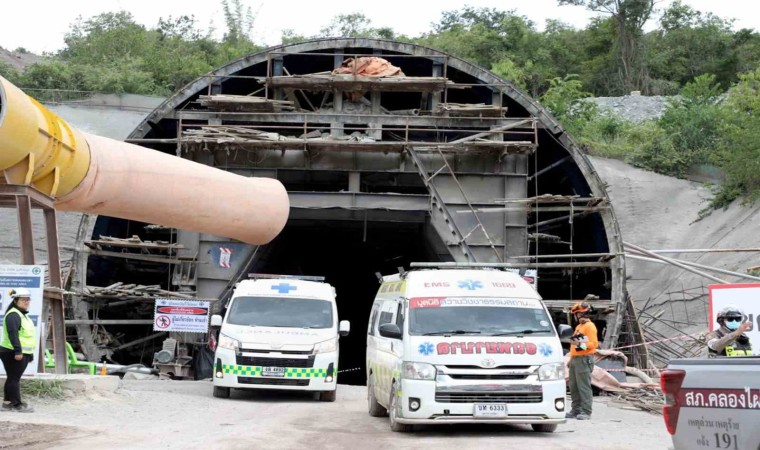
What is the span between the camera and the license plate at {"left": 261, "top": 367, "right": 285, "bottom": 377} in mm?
19031

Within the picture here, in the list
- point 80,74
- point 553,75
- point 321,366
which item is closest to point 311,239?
point 321,366

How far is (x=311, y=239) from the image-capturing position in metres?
34.2

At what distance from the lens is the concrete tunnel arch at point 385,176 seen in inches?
1063

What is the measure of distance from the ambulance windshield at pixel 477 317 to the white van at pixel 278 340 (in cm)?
597

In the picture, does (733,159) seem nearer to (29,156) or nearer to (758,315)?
(758,315)

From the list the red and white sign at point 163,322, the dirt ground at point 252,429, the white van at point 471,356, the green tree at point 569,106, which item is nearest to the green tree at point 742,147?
the green tree at point 569,106

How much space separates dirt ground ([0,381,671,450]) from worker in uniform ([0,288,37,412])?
0.37 meters

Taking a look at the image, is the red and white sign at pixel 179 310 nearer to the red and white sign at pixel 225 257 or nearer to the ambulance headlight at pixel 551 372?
the red and white sign at pixel 225 257

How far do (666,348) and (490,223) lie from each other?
6035 millimetres

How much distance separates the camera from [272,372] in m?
19.0

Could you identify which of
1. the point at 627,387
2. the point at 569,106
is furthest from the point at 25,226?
the point at 569,106

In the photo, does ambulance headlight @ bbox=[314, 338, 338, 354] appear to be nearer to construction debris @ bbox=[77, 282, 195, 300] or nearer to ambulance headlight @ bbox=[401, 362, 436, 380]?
ambulance headlight @ bbox=[401, 362, 436, 380]

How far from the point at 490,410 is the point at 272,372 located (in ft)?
24.4

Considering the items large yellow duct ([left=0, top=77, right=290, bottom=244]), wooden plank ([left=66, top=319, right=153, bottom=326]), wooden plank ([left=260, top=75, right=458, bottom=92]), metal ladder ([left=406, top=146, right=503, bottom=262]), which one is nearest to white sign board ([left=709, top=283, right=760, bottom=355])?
large yellow duct ([left=0, top=77, right=290, bottom=244])
